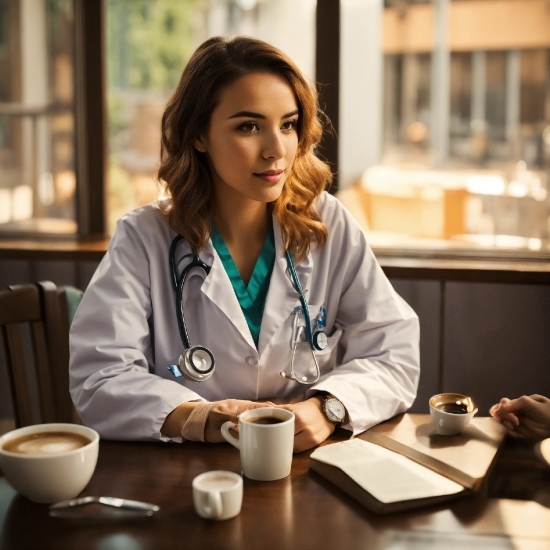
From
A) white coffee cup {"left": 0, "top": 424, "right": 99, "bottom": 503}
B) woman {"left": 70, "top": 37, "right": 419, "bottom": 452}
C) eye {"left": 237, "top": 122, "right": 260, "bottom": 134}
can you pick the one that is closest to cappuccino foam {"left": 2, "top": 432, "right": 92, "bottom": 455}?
white coffee cup {"left": 0, "top": 424, "right": 99, "bottom": 503}

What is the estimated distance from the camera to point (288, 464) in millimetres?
1200

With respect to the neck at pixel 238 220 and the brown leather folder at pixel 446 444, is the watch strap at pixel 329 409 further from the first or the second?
the neck at pixel 238 220

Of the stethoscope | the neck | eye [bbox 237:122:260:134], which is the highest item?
eye [bbox 237:122:260:134]

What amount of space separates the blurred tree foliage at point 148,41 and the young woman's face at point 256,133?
1.07 m

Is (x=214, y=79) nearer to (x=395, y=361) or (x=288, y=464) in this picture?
(x=395, y=361)

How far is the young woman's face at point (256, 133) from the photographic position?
1669 millimetres

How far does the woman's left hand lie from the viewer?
51.8 inches

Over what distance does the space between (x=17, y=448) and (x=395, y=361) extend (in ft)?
2.84

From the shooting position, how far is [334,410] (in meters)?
1.43

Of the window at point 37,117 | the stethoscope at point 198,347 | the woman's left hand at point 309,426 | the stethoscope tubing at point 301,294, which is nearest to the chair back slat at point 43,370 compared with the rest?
the stethoscope at point 198,347

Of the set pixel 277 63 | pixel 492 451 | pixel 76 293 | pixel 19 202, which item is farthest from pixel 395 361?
pixel 19 202

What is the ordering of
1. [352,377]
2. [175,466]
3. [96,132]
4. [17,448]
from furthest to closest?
[96,132], [352,377], [175,466], [17,448]

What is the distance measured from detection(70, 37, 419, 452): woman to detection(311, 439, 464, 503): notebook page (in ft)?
0.79

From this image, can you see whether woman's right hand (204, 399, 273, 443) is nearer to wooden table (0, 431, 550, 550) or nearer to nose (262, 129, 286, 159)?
wooden table (0, 431, 550, 550)
